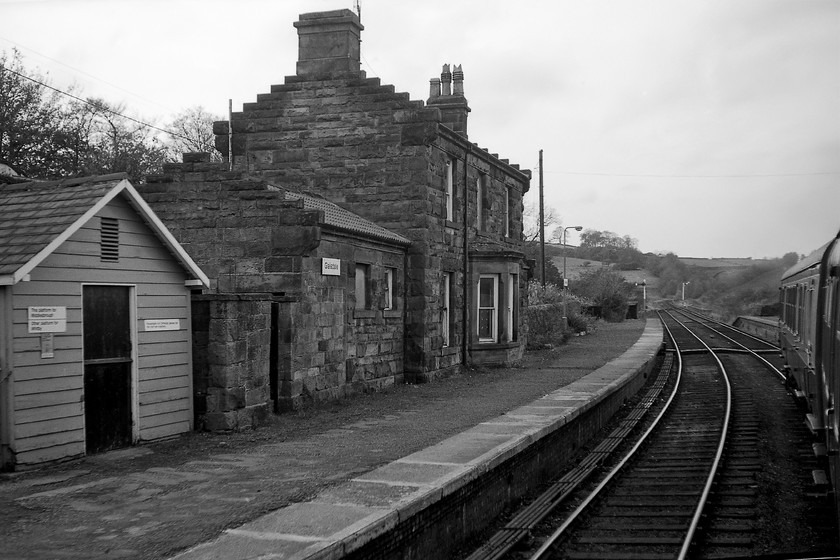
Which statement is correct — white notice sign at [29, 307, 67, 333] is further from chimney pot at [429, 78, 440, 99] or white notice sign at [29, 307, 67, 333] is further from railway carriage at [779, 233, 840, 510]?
chimney pot at [429, 78, 440, 99]

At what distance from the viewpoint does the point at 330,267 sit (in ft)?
49.7

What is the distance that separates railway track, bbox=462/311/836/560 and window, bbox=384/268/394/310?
17.9 feet

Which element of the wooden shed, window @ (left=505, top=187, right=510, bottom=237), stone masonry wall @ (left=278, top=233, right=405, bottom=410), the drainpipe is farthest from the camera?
window @ (left=505, top=187, right=510, bottom=237)

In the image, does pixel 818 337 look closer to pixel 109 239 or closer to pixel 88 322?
pixel 109 239

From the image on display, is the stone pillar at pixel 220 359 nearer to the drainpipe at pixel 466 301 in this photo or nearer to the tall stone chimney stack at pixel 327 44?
the tall stone chimney stack at pixel 327 44

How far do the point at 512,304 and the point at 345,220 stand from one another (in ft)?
28.0

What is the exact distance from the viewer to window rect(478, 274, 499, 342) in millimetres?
23281

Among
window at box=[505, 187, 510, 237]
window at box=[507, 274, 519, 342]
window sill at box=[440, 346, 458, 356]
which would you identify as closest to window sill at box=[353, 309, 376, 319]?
window sill at box=[440, 346, 458, 356]

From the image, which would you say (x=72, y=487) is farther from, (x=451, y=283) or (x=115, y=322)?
(x=451, y=283)

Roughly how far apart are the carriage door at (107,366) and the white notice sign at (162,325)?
28cm

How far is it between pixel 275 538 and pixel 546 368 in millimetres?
17392

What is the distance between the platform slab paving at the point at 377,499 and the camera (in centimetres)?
611

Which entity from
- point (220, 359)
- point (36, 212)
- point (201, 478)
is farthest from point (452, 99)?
point (201, 478)

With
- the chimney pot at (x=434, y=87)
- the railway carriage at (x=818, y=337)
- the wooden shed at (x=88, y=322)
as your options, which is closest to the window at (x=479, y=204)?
the chimney pot at (x=434, y=87)
